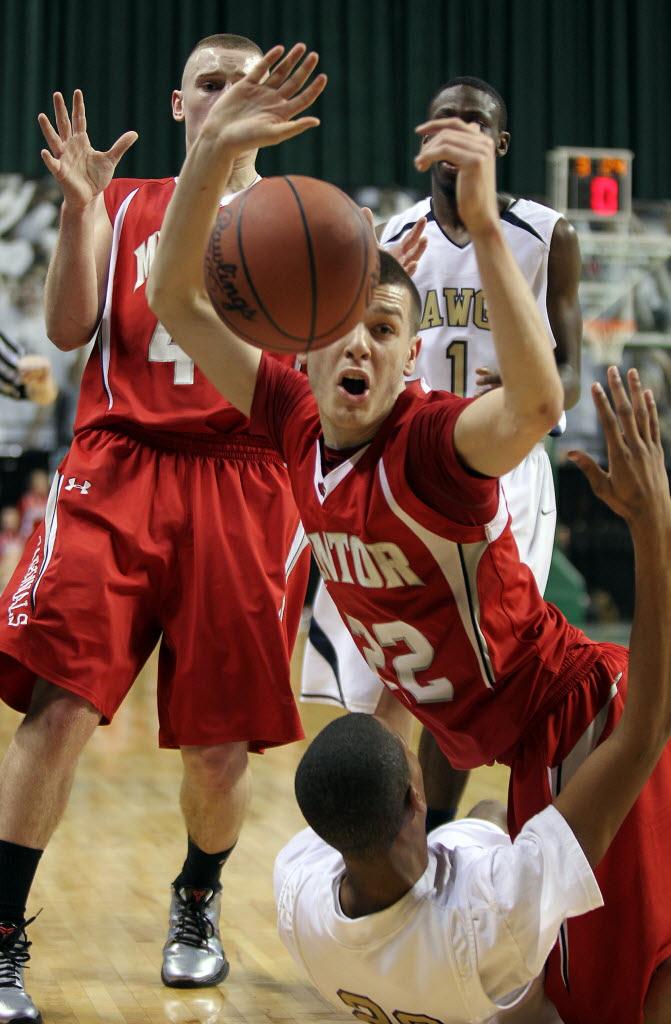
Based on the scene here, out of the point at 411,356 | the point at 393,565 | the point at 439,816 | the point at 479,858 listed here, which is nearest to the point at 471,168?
the point at 411,356

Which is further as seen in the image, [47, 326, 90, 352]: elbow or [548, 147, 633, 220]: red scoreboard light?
[548, 147, 633, 220]: red scoreboard light

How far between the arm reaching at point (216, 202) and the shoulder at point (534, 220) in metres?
1.33

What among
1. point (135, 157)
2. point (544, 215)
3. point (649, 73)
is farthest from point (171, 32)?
point (544, 215)

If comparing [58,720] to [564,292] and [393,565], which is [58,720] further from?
[564,292]

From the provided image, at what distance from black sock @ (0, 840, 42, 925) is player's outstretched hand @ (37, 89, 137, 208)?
1496mm

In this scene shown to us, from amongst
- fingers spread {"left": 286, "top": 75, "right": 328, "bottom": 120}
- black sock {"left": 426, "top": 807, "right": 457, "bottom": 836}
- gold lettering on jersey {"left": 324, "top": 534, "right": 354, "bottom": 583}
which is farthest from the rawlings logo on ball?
black sock {"left": 426, "top": 807, "right": 457, "bottom": 836}

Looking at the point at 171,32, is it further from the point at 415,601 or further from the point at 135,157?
the point at 415,601

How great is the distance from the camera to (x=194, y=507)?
3.24 metres

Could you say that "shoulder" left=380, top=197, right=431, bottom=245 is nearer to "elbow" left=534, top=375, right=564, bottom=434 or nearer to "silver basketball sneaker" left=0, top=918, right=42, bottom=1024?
"elbow" left=534, top=375, right=564, bottom=434

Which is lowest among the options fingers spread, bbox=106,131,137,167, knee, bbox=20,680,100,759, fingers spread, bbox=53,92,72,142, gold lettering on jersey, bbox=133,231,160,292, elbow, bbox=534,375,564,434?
knee, bbox=20,680,100,759

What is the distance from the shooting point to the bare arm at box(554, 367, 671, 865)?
2.19m

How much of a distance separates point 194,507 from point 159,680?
0.46 metres

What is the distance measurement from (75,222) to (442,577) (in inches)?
52.4

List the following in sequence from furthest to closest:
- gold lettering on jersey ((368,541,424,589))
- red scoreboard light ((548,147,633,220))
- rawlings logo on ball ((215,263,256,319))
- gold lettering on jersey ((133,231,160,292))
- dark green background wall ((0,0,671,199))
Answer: dark green background wall ((0,0,671,199)), red scoreboard light ((548,147,633,220)), gold lettering on jersey ((133,231,160,292)), gold lettering on jersey ((368,541,424,589)), rawlings logo on ball ((215,263,256,319))
